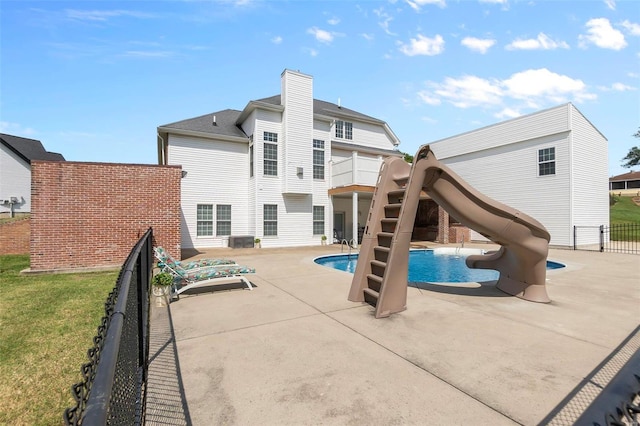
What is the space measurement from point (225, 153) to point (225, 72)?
24.2ft

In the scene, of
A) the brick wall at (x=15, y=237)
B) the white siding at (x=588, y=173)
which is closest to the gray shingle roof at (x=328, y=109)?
the white siding at (x=588, y=173)

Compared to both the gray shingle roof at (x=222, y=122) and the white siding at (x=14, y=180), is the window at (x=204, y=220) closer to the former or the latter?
the gray shingle roof at (x=222, y=122)

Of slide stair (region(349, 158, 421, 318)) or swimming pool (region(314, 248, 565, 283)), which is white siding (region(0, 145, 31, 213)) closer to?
swimming pool (region(314, 248, 565, 283))

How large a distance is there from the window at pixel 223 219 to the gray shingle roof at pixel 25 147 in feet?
59.7

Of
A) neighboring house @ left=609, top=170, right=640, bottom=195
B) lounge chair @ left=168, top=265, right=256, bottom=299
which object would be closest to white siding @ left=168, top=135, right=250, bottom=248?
lounge chair @ left=168, top=265, right=256, bottom=299

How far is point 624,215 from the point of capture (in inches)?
1207

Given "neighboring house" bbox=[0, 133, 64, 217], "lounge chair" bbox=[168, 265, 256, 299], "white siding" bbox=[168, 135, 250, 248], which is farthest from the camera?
"neighboring house" bbox=[0, 133, 64, 217]

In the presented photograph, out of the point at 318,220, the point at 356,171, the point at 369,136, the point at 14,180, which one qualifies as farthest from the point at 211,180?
the point at 14,180

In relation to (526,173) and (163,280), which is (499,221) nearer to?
(163,280)

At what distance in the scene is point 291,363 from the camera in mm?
3662

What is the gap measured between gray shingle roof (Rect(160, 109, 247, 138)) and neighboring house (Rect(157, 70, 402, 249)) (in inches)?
2.4

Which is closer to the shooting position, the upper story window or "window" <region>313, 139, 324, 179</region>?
"window" <region>313, 139, 324, 179</region>

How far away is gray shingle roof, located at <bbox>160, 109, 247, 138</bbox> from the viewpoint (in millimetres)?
17047

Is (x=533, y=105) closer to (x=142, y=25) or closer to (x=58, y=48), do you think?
(x=142, y=25)
